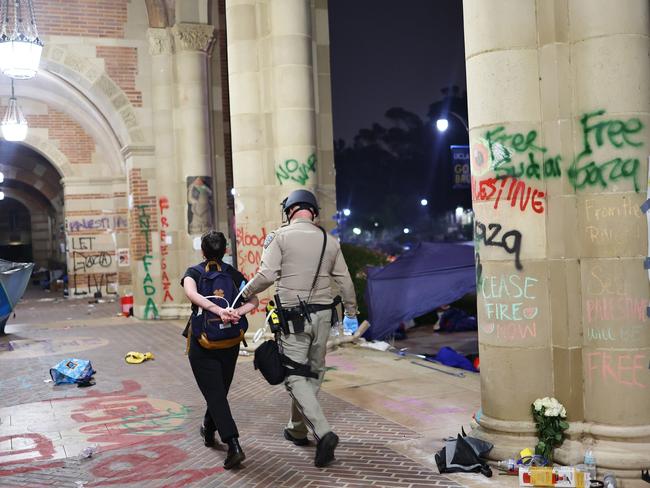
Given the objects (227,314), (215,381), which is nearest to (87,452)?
(215,381)

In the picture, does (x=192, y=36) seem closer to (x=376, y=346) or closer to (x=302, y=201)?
(x=376, y=346)

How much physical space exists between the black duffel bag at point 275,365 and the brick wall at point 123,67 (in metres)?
13.9

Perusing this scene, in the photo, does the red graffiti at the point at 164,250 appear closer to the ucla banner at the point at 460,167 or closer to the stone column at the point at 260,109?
Result: the stone column at the point at 260,109

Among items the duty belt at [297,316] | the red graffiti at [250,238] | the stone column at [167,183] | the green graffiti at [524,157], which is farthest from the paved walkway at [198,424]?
the stone column at [167,183]

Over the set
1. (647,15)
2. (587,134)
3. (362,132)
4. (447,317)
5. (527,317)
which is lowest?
(447,317)

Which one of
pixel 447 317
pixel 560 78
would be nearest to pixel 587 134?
pixel 560 78

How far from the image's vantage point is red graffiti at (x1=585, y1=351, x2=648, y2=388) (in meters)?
5.45

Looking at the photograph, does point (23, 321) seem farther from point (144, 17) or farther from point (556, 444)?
point (556, 444)

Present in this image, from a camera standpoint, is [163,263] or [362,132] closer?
[163,263]

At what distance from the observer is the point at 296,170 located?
11805 mm

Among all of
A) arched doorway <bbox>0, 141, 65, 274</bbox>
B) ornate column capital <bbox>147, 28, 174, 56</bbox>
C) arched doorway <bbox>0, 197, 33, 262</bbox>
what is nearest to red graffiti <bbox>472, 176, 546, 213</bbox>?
ornate column capital <bbox>147, 28, 174, 56</bbox>

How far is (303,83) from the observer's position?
39.2ft

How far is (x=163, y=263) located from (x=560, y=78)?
13.8 m

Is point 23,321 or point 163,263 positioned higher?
point 163,263
